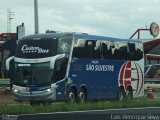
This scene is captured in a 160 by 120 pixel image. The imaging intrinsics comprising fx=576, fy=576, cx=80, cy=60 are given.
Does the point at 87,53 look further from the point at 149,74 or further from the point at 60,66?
the point at 149,74

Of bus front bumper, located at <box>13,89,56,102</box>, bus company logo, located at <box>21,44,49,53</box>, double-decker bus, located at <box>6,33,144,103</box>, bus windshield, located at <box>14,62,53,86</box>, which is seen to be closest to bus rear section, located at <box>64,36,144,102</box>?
double-decker bus, located at <box>6,33,144,103</box>

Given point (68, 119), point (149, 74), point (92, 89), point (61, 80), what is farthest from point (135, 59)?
point (149, 74)

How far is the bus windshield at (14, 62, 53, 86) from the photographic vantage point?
2811 centimetres

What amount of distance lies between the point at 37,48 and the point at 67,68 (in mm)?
1801

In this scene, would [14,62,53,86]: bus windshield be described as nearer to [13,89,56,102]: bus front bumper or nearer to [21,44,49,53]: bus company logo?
[13,89,56,102]: bus front bumper

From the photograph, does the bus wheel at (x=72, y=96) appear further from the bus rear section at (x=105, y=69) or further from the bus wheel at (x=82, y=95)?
the bus wheel at (x=82, y=95)

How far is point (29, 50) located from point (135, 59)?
8.55 m

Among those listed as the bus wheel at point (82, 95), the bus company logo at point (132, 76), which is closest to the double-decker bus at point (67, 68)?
the bus wheel at point (82, 95)

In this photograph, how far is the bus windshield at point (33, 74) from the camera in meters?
28.1

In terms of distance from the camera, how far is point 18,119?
526 inches

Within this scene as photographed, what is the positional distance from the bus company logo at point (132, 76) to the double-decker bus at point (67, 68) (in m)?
0.13

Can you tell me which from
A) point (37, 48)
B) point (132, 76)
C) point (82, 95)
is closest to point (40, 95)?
point (37, 48)

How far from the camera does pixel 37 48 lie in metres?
28.7

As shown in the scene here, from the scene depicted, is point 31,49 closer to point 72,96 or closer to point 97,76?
point 72,96
